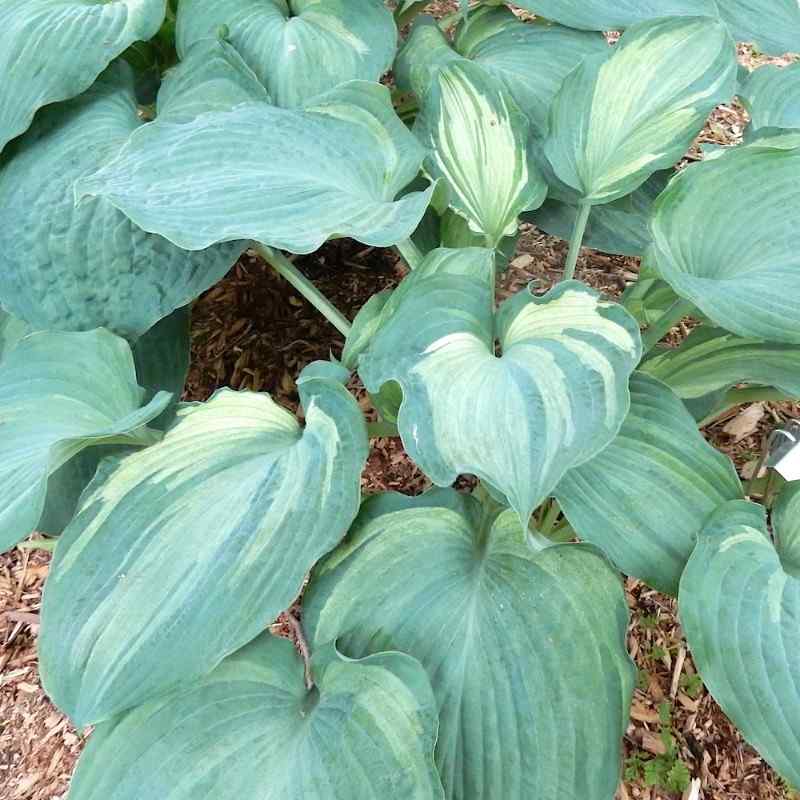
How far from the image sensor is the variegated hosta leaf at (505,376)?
0.72 metres

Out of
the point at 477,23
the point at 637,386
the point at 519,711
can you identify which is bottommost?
the point at 519,711

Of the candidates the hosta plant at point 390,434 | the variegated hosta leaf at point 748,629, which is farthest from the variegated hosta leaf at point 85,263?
the variegated hosta leaf at point 748,629

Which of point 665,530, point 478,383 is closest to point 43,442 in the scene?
point 478,383

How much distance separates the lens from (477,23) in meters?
1.36

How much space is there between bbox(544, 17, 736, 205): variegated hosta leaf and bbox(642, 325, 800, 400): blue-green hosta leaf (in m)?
0.25

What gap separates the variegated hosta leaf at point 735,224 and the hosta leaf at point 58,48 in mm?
790

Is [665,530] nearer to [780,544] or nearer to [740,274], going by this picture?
[780,544]

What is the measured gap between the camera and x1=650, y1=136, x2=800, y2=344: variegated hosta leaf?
2.83 ft

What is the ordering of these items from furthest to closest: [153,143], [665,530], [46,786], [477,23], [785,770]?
1. [477,23]
2. [46,786]
3. [153,143]
4. [665,530]
5. [785,770]

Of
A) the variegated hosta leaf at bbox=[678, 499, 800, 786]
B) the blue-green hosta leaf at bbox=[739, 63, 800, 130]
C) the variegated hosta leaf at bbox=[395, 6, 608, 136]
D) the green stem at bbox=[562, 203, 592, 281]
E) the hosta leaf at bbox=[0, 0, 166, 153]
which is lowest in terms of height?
the variegated hosta leaf at bbox=[678, 499, 800, 786]

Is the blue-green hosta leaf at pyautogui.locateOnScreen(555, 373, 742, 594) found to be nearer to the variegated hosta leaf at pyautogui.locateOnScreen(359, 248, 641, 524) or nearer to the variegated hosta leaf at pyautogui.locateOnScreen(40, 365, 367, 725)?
the variegated hosta leaf at pyautogui.locateOnScreen(359, 248, 641, 524)

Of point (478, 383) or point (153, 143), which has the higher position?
point (153, 143)

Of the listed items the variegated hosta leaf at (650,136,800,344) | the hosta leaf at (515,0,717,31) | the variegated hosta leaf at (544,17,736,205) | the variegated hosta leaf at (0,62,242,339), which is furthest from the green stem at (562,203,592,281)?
the variegated hosta leaf at (0,62,242,339)

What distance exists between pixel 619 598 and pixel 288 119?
0.71m
